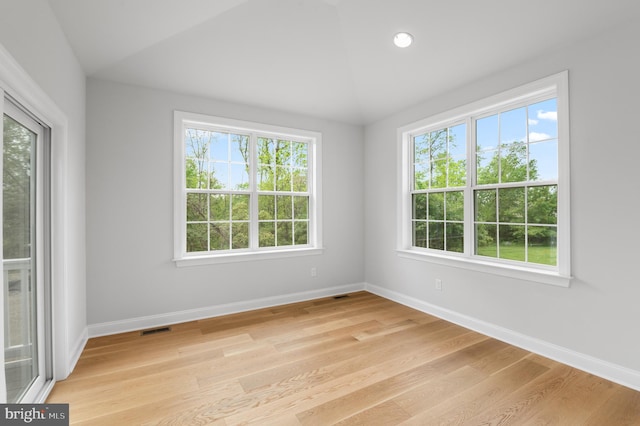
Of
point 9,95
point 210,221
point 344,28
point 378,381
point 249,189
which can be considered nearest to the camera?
point 9,95

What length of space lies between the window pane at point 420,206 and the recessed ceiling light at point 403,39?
5.79ft

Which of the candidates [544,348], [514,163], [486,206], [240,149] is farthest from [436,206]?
[240,149]

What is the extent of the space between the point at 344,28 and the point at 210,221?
8.38 feet

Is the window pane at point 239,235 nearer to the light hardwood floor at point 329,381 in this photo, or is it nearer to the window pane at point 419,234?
the light hardwood floor at point 329,381

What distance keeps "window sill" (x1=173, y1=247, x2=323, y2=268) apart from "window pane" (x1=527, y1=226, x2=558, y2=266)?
2.45 metres

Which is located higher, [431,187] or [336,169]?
[336,169]

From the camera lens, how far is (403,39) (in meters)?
2.94

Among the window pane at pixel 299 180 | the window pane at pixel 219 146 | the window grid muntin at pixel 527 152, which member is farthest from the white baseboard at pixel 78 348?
the window grid muntin at pixel 527 152

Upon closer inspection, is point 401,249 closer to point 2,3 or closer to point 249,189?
point 249,189

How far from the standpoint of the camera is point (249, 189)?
3.87 meters

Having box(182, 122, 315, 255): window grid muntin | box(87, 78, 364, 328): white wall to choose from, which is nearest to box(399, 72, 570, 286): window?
box(182, 122, 315, 255): window grid muntin

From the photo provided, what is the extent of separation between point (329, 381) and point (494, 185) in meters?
2.43

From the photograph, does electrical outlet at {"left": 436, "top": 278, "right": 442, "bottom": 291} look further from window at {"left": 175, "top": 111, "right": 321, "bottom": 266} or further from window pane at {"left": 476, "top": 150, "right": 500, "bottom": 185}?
window at {"left": 175, "top": 111, "right": 321, "bottom": 266}

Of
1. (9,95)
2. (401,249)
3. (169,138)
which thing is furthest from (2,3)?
(401,249)
